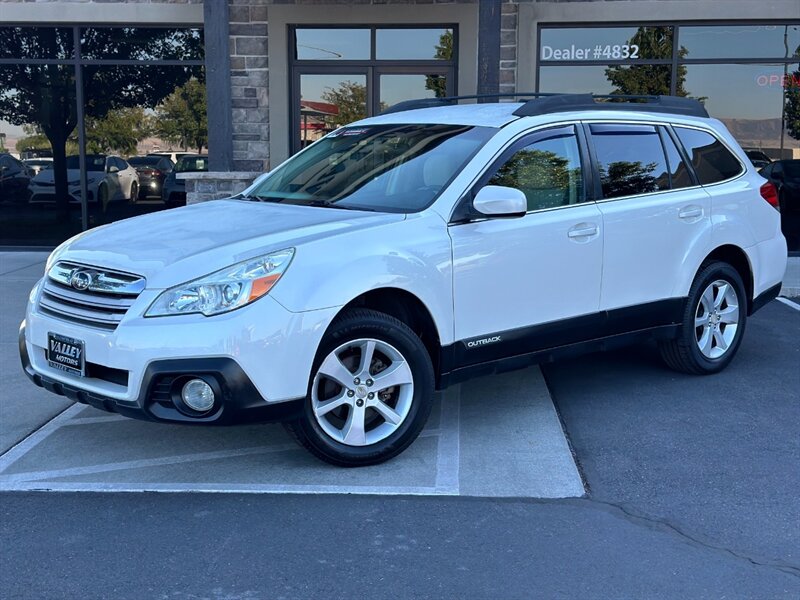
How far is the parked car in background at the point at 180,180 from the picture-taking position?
12727 mm

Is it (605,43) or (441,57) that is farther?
(441,57)

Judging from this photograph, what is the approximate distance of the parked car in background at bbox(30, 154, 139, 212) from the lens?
12695 millimetres

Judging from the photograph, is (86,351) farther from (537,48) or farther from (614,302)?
(537,48)

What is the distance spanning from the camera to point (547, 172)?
5.48 metres

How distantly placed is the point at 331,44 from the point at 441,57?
1461mm

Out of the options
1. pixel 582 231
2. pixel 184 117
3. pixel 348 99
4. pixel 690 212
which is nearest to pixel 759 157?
pixel 348 99

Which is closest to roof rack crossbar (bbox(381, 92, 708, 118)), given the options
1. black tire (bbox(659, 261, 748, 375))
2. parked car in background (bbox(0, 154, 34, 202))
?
black tire (bbox(659, 261, 748, 375))

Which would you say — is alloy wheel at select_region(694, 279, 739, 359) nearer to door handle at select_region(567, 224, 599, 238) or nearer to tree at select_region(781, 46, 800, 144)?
door handle at select_region(567, 224, 599, 238)

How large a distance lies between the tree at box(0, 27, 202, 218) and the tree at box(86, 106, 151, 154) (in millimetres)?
87

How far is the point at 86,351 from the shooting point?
438 centimetres

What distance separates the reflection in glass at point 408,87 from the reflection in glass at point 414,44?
26 centimetres

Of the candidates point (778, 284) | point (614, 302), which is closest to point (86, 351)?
point (614, 302)

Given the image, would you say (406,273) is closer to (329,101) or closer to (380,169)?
(380,169)

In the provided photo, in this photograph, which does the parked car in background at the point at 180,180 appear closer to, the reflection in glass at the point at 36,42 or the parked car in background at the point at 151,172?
the parked car in background at the point at 151,172
